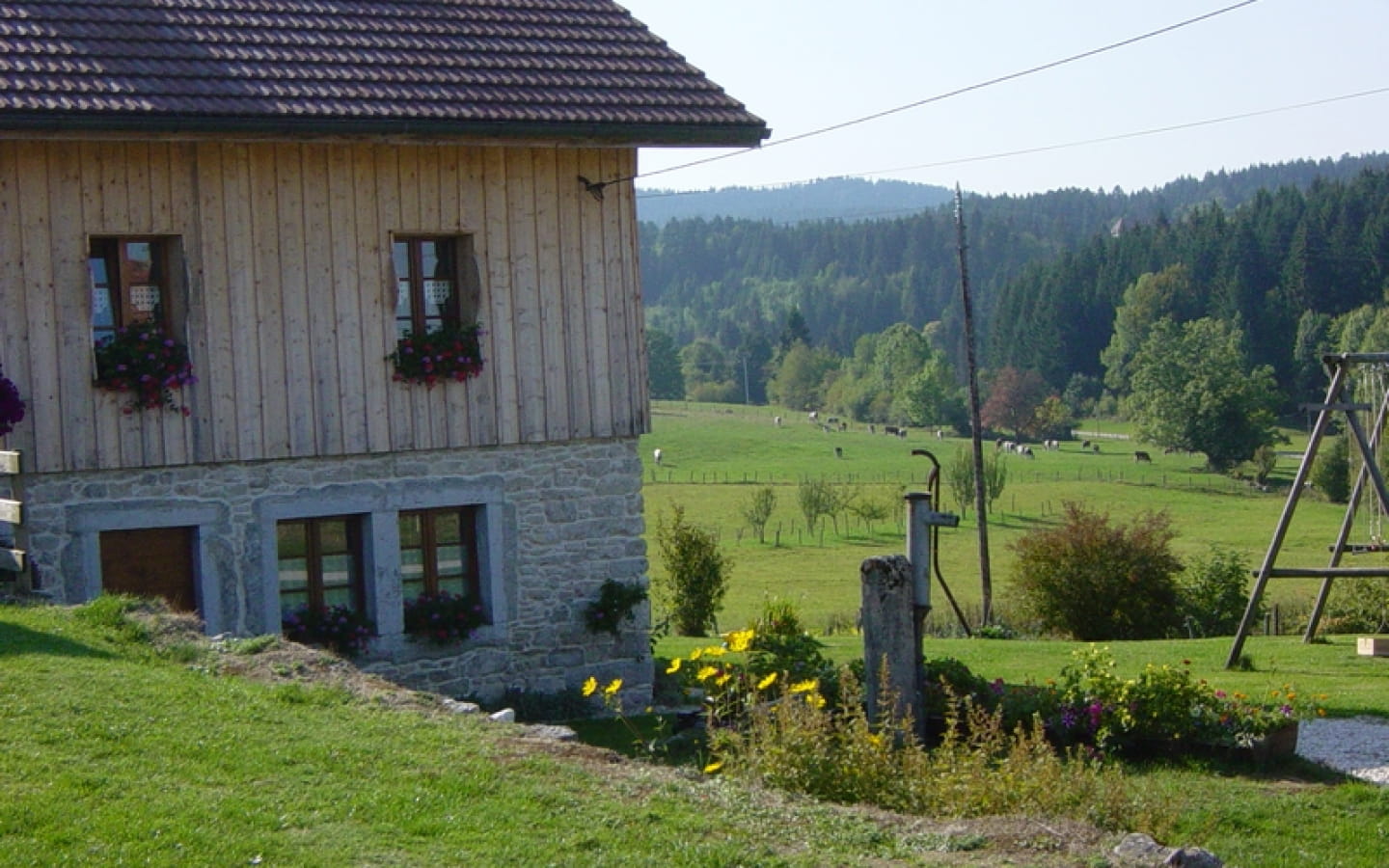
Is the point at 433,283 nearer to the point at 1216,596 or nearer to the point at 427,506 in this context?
the point at 427,506

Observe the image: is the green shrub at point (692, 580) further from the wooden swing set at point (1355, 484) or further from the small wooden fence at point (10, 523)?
the small wooden fence at point (10, 523)

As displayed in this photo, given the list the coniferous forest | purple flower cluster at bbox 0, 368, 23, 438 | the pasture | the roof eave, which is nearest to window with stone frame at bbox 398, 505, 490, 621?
the roof eave

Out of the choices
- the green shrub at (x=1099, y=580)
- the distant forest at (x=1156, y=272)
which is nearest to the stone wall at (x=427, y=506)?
the green shrub at (x=1099, y=580)

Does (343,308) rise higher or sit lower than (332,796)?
higher

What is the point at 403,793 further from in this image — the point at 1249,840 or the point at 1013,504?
the point at 1013,504

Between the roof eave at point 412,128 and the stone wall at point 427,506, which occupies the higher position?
the roof eave at point 412,128

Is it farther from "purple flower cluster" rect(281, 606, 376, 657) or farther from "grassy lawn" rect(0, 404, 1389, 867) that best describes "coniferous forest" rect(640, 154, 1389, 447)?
"grassy lawn" rect(0, 404, 1389, 867)

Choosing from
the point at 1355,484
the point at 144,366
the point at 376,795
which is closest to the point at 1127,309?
the point at 1355,484

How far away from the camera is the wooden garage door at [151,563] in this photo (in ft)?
44.7

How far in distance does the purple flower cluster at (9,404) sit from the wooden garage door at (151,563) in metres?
1.50

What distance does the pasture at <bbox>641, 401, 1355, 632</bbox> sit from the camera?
141ft

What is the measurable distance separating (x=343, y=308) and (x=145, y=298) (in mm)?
1689

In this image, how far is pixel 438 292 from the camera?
1514 centimetres

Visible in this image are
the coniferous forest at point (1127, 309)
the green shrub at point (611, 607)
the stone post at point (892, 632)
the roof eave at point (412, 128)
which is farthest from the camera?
the coniferous forest at point (1127, 309)
